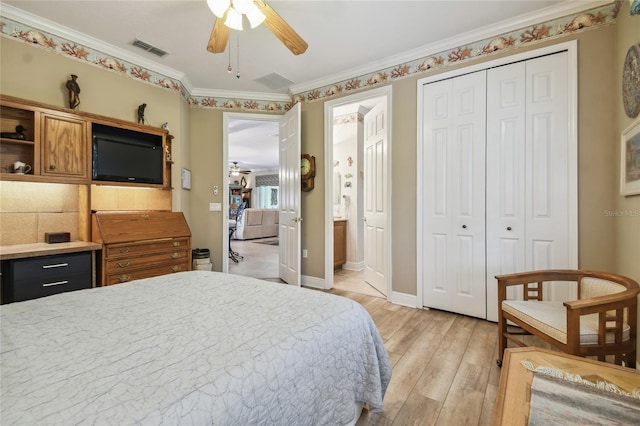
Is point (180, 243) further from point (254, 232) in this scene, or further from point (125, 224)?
point (254, 232)

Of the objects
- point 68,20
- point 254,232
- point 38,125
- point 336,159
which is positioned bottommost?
point 254,232

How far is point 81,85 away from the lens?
2699 mm

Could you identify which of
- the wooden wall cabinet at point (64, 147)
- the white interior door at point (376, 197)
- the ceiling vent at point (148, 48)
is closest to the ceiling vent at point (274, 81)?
the ceiling vent at point (148, 48)

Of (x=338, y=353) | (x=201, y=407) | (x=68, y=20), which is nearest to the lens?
(x=201, y=407)

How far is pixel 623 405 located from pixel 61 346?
1.67 metres

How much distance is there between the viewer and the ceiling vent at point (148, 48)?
109 inches

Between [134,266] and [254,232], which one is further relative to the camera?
[254,232]

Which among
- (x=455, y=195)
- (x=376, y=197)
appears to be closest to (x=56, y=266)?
(x=376, y=197)

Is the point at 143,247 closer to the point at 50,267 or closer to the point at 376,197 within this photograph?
the point at 50,267

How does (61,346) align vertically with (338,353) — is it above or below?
above

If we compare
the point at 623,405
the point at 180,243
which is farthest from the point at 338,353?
the point at 180,243

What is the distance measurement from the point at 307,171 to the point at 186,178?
159 cm

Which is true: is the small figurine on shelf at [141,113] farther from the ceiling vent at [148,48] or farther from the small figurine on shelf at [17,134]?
the small figurine on shelf at [17,134]

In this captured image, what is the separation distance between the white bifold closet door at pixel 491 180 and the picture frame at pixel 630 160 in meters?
0.37
